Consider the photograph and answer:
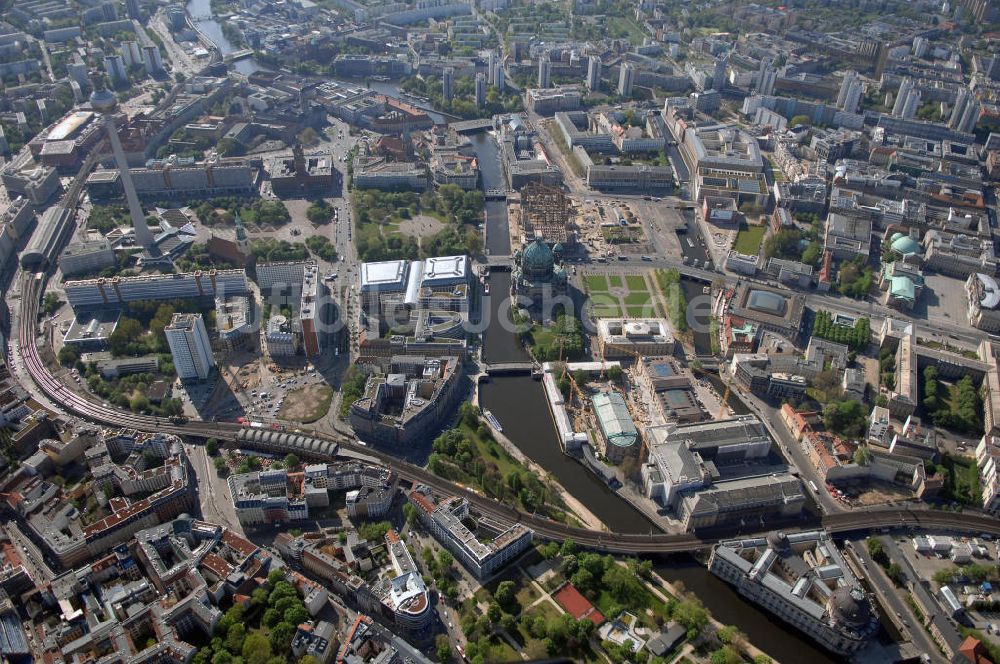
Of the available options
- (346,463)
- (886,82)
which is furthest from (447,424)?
(886,82)

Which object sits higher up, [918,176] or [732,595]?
[918,176]

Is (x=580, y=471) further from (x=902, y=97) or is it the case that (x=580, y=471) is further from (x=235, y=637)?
(x=902, y=97)

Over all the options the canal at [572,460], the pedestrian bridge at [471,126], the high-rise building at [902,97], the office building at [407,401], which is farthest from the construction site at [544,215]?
the high-rise building at [902,97]

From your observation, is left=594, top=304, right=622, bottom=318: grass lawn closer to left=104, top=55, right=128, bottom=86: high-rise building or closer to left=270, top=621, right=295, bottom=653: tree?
left=270, top=621, right=295, bottom=653: tree

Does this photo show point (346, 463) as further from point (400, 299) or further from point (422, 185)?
point (422, 185)

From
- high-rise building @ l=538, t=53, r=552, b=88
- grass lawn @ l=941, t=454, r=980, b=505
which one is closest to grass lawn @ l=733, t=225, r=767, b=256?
grass lawn @ l=941, t=454, r=980, b=505

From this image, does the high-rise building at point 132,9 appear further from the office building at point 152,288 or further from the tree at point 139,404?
the tree at point 139,404

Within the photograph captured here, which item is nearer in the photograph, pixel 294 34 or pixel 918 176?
pixel 918 176
